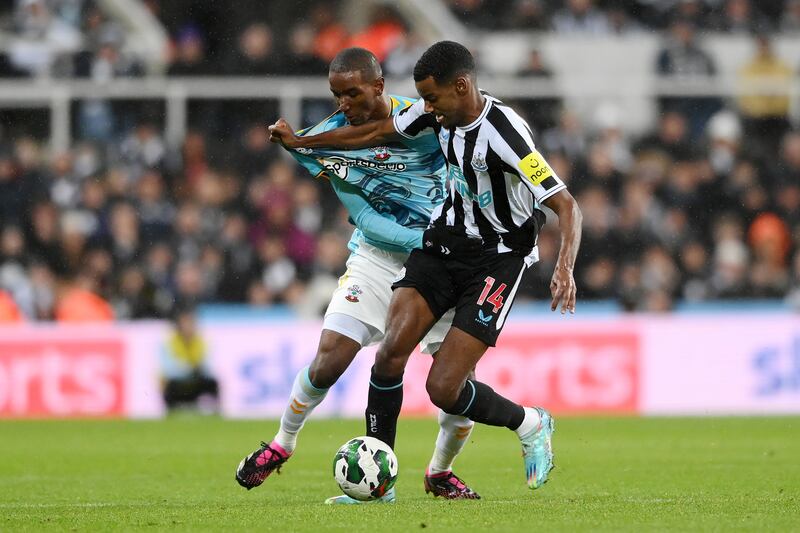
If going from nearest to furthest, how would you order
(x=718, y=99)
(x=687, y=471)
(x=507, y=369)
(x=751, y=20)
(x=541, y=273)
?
(x=687, y=471), (x=507, y=369), (x=541, y=273), (x=718, y=99), (x=751, y=20)

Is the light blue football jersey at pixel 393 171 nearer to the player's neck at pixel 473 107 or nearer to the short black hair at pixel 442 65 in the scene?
the player's neck at pixel 473 107

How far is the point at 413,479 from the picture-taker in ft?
29.6

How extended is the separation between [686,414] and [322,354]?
27.5 ft

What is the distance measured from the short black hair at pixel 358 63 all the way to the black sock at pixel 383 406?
1.54 m

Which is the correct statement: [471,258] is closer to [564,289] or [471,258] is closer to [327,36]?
[564,289]

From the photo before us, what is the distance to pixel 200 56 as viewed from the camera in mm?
19281

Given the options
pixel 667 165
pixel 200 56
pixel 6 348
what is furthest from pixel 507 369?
pixel 200 56

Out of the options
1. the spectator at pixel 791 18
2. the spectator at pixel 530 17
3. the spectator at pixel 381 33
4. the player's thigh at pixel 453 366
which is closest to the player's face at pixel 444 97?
the player's thigh at pixel 453 366

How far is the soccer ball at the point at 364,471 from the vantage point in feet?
23.6

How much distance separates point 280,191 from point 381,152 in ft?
32.0

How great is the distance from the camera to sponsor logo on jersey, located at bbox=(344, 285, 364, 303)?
7.92m

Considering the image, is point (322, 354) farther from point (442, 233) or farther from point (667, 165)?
point (667, 165)

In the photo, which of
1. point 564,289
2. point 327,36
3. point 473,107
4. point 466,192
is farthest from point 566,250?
point 327,36

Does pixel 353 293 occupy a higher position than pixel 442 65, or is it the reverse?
pixel 442 65
